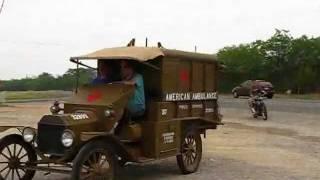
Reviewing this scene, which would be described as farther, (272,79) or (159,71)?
(272,79)

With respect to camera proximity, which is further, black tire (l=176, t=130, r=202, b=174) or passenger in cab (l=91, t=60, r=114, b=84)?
black tire (l=176, t=130, r=202, b=174)

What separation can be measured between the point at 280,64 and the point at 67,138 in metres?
54.1

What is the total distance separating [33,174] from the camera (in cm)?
1031

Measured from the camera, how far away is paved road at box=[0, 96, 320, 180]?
38.4 ft

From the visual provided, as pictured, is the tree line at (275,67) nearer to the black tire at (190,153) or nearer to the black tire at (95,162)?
the black tire at (190,153)

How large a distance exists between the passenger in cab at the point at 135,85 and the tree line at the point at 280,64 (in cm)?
4817

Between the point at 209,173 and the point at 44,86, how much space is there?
47758 mm

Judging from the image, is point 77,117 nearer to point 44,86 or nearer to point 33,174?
point 33,174

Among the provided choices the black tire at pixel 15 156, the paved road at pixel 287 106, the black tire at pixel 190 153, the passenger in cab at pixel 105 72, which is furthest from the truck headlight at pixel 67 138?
the paved road at pixel 287 106

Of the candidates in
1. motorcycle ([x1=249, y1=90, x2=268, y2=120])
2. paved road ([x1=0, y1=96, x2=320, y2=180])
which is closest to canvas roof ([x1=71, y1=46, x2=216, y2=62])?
paved road ([x1=0, y1=96, x2=320, y2=180])

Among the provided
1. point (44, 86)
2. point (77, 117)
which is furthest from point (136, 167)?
point (44, 86)

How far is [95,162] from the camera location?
364 inches

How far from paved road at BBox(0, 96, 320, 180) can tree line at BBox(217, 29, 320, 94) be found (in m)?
35.0

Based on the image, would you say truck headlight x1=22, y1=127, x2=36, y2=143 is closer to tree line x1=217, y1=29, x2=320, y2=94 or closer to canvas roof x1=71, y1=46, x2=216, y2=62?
canvas roof x1=71, y1=46, x2=216, y2=62
